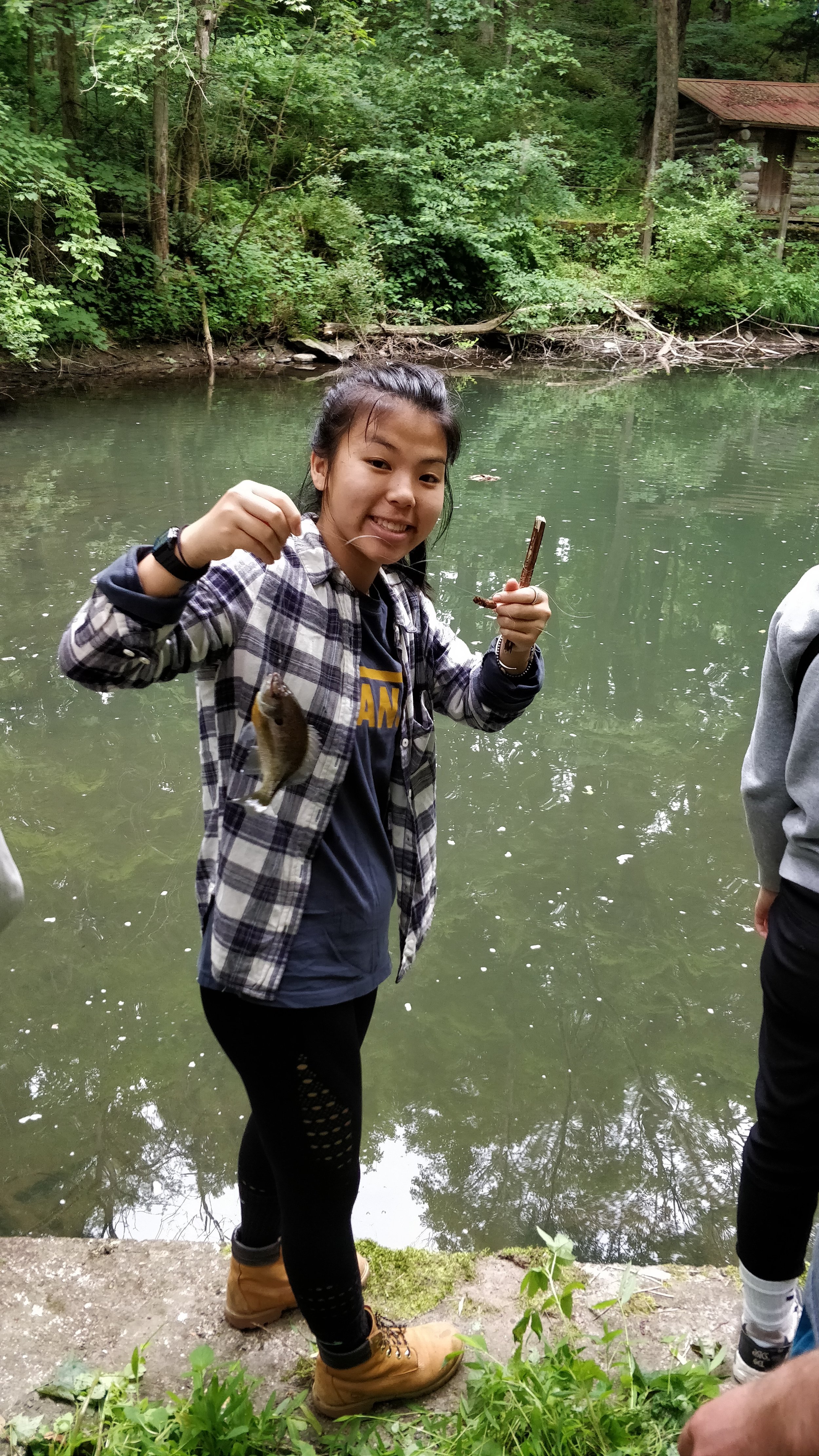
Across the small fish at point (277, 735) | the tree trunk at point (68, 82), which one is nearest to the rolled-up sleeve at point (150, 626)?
the small fish at point (277, 735)

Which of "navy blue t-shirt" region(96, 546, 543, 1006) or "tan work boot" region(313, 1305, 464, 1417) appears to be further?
"tan work boot" region(313, 1305, 464, 1417)

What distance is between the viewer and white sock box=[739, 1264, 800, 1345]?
5.40ft

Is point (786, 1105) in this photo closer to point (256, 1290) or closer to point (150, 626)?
point (256, 1290)

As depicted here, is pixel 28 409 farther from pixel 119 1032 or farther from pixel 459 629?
pixel 119 1032

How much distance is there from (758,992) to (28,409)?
32.3 feet

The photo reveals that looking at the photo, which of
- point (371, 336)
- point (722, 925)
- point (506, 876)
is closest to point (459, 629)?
point (506, 876)

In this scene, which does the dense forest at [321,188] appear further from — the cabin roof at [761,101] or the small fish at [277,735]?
the small fish at [277,735]

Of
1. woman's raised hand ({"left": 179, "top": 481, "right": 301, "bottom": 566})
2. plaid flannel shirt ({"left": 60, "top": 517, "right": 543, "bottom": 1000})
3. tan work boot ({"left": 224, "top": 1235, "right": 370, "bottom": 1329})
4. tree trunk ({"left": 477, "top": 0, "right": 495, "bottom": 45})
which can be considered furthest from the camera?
tree trunk ({"left": 477, "top": 0, "right": 495, "bottom": 45})

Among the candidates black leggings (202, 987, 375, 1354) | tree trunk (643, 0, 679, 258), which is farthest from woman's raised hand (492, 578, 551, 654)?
tree trunk (643, 0, 679, 258)

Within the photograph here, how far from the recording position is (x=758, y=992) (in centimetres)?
316

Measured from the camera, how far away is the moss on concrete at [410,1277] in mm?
1943

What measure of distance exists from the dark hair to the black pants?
78 cm

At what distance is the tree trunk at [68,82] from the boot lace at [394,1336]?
14237 mm

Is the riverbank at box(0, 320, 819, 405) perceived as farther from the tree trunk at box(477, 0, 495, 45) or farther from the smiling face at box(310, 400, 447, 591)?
the smiling face at box(310, 400, 447, 591)
